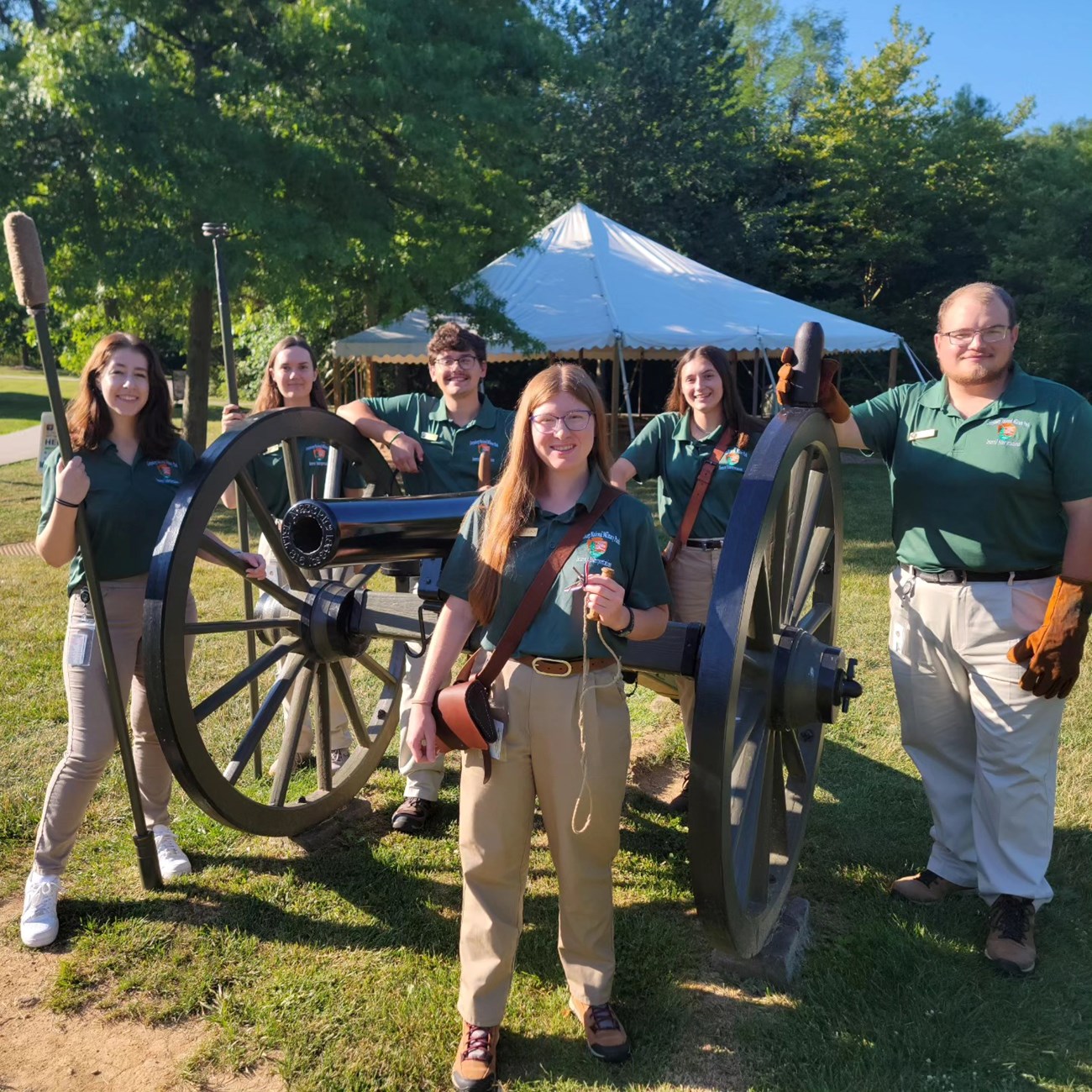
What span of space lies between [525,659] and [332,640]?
1.16 meters

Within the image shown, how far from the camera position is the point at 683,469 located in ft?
12.3

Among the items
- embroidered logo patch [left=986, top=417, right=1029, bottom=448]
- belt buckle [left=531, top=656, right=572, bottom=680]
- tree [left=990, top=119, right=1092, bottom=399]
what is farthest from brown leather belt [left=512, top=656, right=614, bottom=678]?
tree [left=990, top=119, right=1092, bottom=399]

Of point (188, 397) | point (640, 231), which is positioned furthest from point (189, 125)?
point (640, 231)

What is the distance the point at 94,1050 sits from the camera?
103 inches

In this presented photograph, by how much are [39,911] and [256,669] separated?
3.34 ft

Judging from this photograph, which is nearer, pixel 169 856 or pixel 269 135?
pixel 169 856

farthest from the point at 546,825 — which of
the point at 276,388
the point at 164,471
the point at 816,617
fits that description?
the point at 276,388

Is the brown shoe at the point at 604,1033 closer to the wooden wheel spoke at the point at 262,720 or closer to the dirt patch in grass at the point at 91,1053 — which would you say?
the dirt patch in grass at the point at 91,1053

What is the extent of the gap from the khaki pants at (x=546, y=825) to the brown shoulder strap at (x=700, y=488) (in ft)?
4.46

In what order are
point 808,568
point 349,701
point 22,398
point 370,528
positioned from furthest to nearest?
point 22,398, point 349,701, point 808,568, point 370,528

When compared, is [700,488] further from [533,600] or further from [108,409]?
[108,409]

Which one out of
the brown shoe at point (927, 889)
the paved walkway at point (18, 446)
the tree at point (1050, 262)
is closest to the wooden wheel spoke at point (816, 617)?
the brown shoe at point (927, 889)

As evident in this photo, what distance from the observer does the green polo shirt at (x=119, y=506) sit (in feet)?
9.95

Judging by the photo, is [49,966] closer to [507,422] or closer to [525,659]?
[525,659]
